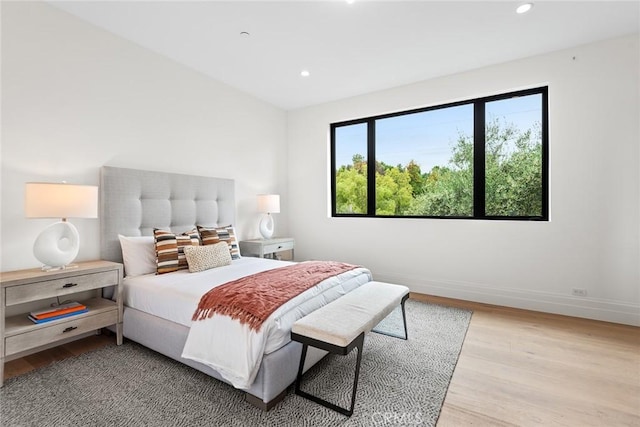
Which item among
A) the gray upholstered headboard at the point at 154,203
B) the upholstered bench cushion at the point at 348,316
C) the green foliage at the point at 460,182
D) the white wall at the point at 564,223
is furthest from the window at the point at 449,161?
the upholstered bench cushion at the point at 348,316

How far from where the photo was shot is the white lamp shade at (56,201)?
6.71ft

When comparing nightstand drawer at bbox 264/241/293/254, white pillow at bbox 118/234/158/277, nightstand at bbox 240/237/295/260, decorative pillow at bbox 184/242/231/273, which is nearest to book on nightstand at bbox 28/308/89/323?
white pillow at bbox 118/234/158/277

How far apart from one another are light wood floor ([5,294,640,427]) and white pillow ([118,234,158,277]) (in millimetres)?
616

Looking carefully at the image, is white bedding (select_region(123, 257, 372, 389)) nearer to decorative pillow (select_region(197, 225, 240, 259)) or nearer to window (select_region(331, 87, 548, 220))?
decorative pillow (select_region(197, 225, 240, 259))

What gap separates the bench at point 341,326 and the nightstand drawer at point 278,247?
197 cm

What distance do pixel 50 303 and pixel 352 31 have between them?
3.44 meters

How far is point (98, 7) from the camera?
2.41m

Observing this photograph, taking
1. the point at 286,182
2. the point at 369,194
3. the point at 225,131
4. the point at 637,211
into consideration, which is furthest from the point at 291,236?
the point at 637,211

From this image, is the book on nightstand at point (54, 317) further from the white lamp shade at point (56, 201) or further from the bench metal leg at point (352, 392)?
the bench metal leg at point (352, 392)

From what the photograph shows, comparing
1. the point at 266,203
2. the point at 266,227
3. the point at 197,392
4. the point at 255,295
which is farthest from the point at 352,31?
the point at 197,392

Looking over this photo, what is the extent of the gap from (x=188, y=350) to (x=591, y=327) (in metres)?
3.48

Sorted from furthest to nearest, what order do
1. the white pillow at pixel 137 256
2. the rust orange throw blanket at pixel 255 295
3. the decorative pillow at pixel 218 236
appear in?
the decorative pillow at pixel 218 236 → the white pillow at pixel 137 256 → the rust orange throw blanket at pixel 255 295

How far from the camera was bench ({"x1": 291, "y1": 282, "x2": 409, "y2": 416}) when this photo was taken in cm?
162

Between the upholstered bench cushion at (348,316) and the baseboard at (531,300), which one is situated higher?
the upholstered bench cushion at (348,316)
